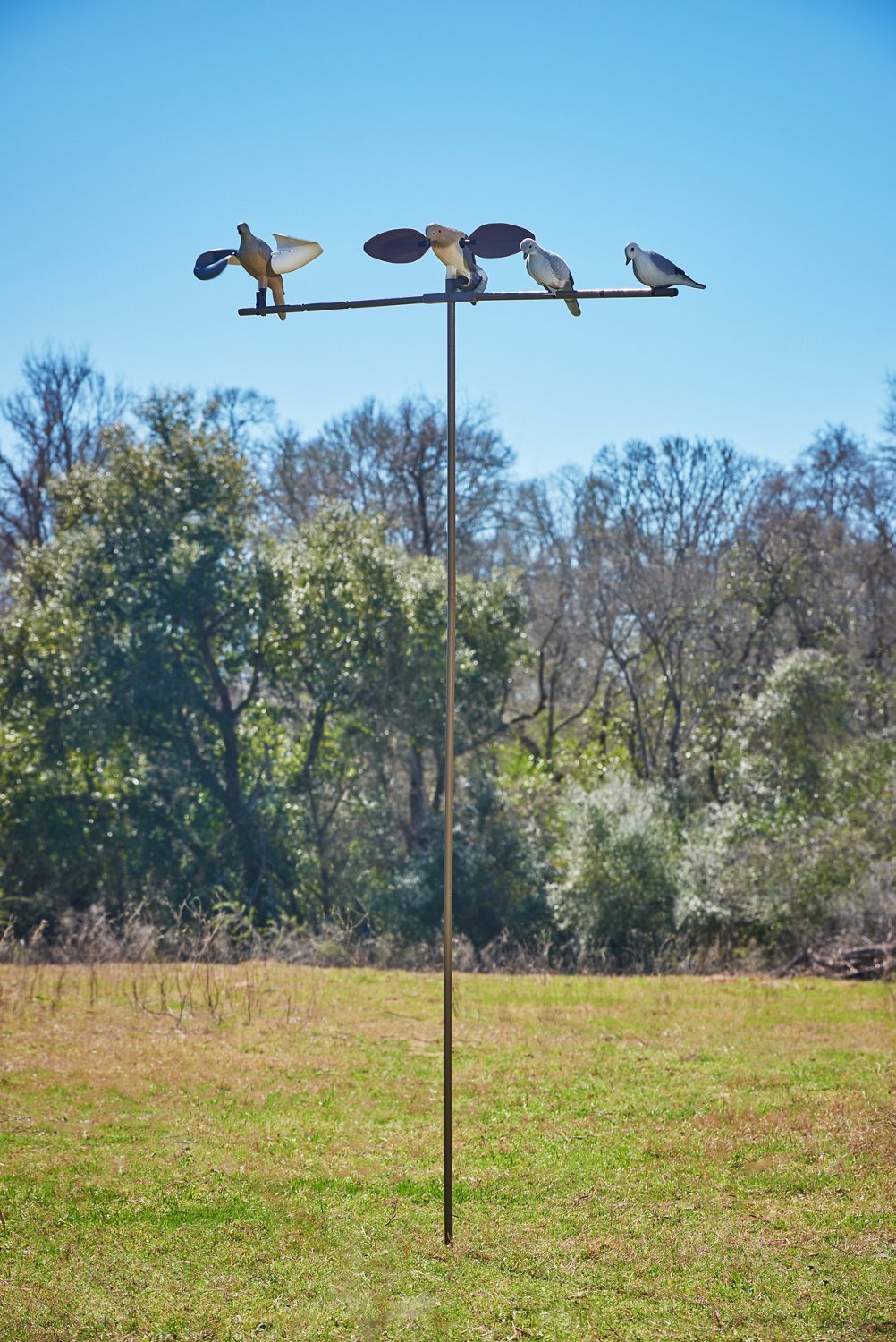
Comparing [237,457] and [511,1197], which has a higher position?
[237,457]

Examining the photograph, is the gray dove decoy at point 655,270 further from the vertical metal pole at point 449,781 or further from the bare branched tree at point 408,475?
the bare branched tree at point 408,475

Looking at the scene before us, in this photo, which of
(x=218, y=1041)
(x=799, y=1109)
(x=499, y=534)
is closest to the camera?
(x=799, y=1109)

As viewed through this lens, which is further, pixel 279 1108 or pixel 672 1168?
pixel 279 1108

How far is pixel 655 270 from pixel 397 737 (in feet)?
40.6

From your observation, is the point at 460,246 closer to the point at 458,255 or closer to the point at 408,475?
the point at 458,255

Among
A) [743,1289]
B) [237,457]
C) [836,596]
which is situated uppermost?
[237,457]

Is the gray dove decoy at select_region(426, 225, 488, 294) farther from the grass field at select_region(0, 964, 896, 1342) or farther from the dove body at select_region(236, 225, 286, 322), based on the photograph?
the grass field at select_region(0, 964, 896, 1342)

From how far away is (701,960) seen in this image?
13.2m

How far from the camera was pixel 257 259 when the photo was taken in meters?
4.96

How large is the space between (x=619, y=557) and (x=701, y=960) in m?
8.71

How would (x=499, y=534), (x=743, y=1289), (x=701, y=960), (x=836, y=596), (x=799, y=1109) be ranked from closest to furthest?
(x=743, y=1289)
(x=799, y=1109)
(x=701, y=960)
(x=836, y=596)
(x=499, y=534)

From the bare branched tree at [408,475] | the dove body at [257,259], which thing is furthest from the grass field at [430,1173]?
the bare branched tree at [408,475]

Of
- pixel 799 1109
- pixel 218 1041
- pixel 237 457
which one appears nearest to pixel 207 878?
pixel 237 457

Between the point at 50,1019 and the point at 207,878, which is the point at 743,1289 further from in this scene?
the point at 207,878
